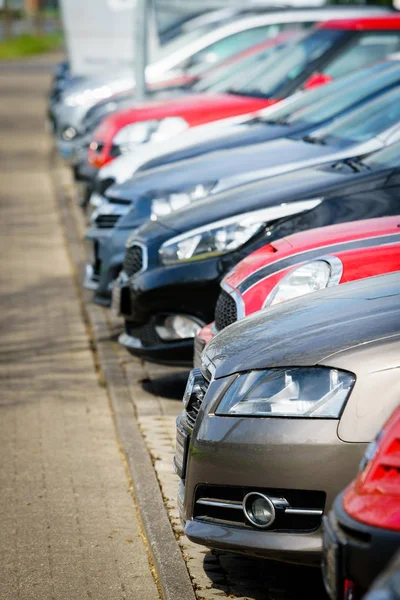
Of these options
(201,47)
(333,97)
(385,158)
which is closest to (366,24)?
(333,97)

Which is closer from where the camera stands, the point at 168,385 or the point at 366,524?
the point at 366,524

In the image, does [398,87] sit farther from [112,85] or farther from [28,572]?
[112,85]

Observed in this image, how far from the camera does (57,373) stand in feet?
25.0

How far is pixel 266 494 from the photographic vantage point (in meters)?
3.86

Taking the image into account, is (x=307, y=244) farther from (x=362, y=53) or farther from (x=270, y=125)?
(x=362, y=53)

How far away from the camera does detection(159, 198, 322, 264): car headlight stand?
20.8 feet

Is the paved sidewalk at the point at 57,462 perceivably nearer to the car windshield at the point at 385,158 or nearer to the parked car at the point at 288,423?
the parked car at the point at 288,423

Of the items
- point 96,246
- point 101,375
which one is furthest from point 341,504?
point 96,246

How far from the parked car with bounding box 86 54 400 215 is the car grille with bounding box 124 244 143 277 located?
136cm

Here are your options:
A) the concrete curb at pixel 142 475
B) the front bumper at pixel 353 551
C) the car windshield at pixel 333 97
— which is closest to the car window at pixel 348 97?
the car windshield at pixel 333 97

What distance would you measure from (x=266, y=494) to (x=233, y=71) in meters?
9.29

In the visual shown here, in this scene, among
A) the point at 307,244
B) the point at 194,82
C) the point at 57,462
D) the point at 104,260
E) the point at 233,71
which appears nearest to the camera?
the point at 307,244

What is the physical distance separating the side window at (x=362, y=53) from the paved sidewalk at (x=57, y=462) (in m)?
3.29

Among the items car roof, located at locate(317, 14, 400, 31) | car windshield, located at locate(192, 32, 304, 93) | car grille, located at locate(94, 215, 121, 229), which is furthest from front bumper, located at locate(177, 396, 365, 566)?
car windshield, located at locate(192, 32, 304, 93)
